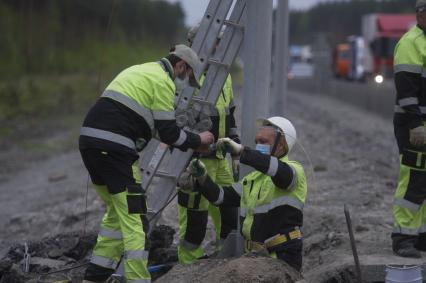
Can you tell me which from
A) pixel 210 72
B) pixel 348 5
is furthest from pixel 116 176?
pixel 348 5

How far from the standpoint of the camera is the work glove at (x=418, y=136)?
7410 mm

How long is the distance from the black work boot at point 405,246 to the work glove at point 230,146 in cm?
183

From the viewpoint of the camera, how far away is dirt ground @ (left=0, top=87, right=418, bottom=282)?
28.8 ft

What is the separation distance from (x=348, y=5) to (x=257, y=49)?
3690 inches

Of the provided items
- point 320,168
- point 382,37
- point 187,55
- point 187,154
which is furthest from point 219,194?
point 382,37

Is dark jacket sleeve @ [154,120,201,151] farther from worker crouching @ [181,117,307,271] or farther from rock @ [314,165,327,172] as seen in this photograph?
rock @ [314,165,327,172]

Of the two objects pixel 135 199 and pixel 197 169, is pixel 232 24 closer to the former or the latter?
pixel 197 169

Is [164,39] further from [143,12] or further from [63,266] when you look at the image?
[63,266]

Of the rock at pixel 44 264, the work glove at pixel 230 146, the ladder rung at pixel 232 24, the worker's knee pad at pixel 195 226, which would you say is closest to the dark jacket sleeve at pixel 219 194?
the worker's knee pad at pixel 195 226

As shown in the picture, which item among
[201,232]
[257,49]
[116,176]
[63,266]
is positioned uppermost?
[257,49]

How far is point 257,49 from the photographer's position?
7.39 m

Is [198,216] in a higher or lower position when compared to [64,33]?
higher

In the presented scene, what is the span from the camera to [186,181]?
24.6ft

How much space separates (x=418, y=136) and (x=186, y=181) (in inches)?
79.3
